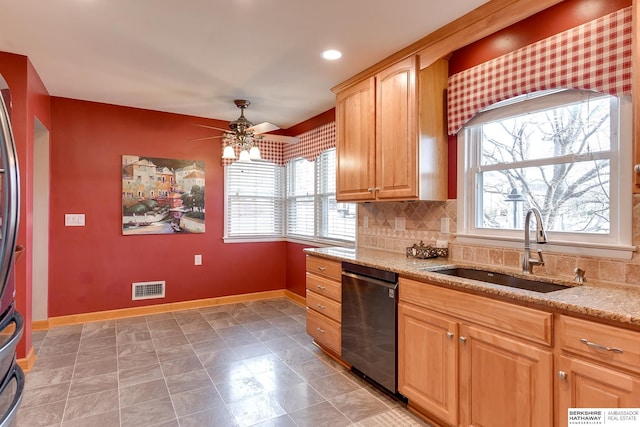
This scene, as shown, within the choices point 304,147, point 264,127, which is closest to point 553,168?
point 264,127

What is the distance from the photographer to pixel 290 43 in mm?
2549

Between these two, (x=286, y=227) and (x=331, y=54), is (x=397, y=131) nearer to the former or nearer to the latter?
(x=331, y=54)

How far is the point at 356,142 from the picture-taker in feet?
10.2

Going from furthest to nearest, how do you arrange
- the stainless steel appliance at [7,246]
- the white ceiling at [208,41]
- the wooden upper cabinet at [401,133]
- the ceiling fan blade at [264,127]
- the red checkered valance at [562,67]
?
the ceiling fan blade at [264,127]
the wooden upper cabinet at [401,133]
the white ceiling at [208,41]
the red checkered valance at [562,67]
the stainless steel appliance at [7,246]

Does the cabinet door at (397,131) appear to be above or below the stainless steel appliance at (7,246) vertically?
above

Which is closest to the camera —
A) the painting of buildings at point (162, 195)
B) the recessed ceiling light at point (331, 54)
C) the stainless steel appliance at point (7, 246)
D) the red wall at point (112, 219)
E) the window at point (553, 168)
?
the stainless steel appliance at point (7, 246)

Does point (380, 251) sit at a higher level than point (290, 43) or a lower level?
lower

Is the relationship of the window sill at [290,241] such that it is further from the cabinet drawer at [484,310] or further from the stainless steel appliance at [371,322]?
A: the cabinet drawer at [484,310]

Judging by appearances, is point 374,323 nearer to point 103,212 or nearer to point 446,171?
point 446,171

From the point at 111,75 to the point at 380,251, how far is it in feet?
9.37

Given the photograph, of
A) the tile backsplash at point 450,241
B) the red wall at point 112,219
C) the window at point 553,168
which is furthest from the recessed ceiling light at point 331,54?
the red wall at point 112,219

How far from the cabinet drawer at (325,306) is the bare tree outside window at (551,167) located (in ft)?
4.12

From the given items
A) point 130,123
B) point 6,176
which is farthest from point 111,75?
point 6,176

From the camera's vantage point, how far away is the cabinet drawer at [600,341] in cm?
125
